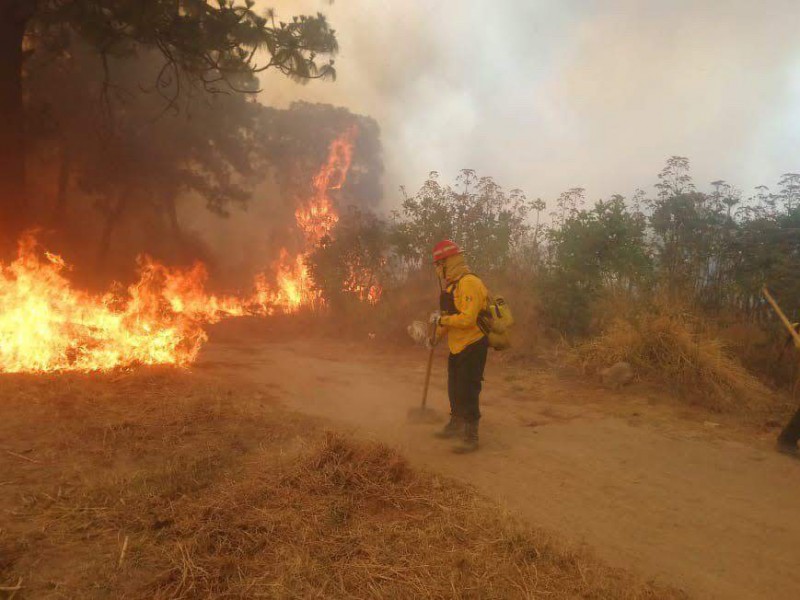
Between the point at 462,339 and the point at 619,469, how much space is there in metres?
1.88

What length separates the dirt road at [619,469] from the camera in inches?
135

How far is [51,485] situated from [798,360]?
974 cm

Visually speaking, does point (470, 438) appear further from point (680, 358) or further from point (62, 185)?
point (62, 185)

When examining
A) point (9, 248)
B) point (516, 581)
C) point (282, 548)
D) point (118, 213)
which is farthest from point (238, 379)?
point (118, 213)

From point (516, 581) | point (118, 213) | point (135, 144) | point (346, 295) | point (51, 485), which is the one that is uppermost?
point (135, 144)

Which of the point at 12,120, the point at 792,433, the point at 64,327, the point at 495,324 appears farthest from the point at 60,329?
the point at 792,433

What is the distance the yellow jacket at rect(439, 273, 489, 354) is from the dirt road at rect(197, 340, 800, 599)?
3.59 ft

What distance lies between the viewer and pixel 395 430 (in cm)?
612

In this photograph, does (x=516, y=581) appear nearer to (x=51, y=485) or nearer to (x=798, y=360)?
(x=51, y=485)

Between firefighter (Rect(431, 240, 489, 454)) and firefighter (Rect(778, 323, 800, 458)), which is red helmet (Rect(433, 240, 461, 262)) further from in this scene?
firefighter (Rect(778, 323, 800, 458))

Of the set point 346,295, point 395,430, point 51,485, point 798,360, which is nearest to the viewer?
point 51,485

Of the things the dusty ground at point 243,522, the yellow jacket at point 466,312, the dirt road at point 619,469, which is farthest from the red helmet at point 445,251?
the dusty ground at point 243,522

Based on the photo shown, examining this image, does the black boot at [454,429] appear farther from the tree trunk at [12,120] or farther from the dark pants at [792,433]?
the tree trunk at [12,120]

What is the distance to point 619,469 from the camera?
5.06 m
